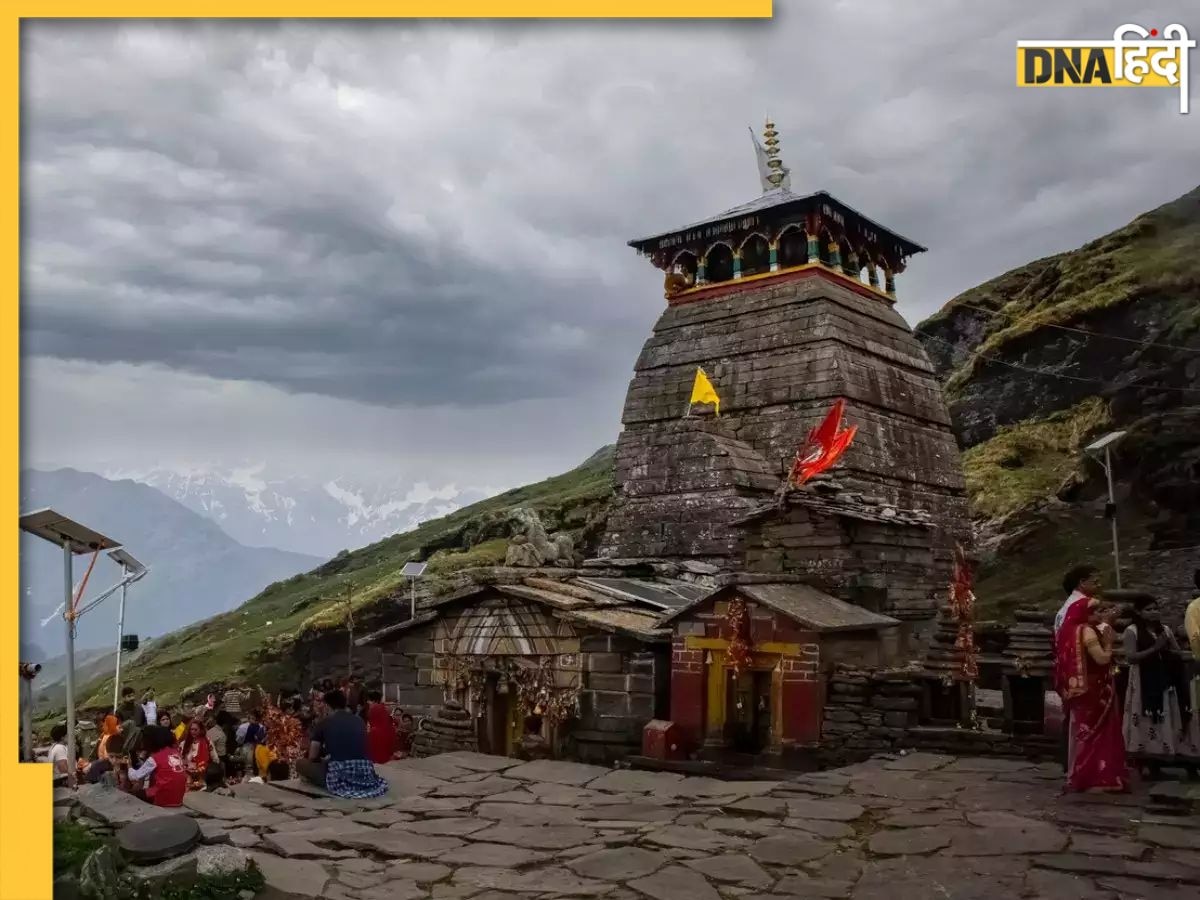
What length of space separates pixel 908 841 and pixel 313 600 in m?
60.8

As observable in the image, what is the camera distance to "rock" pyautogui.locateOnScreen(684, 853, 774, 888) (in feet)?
21.0

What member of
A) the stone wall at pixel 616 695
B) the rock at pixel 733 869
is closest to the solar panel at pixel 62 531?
the rock at pixel 733 869

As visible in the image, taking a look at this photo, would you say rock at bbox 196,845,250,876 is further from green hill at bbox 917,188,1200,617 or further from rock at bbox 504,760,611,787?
green hill at bbox 917,188,1200,617

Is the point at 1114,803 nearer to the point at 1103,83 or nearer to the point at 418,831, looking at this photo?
the point at 418,831

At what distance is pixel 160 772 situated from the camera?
8.10 meters

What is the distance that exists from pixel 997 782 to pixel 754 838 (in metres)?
3.30

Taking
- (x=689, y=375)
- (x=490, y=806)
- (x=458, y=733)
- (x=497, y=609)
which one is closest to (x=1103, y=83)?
(x=490, y=806)

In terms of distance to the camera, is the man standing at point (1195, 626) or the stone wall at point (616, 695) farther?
the stone wall at point (616, 695)

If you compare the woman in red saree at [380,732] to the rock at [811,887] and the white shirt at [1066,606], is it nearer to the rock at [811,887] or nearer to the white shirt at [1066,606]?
the rock at [811,887]

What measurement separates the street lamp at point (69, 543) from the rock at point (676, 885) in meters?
5.25

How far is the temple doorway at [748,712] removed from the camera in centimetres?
1458

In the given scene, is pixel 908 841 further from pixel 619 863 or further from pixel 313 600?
pixel 313 600

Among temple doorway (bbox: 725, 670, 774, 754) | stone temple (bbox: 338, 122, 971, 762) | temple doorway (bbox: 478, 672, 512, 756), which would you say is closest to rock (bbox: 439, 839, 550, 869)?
stone temple (bbox: 338, 122, 971, 762)

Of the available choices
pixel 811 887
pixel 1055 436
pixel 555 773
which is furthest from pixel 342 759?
pixel 1055 436
